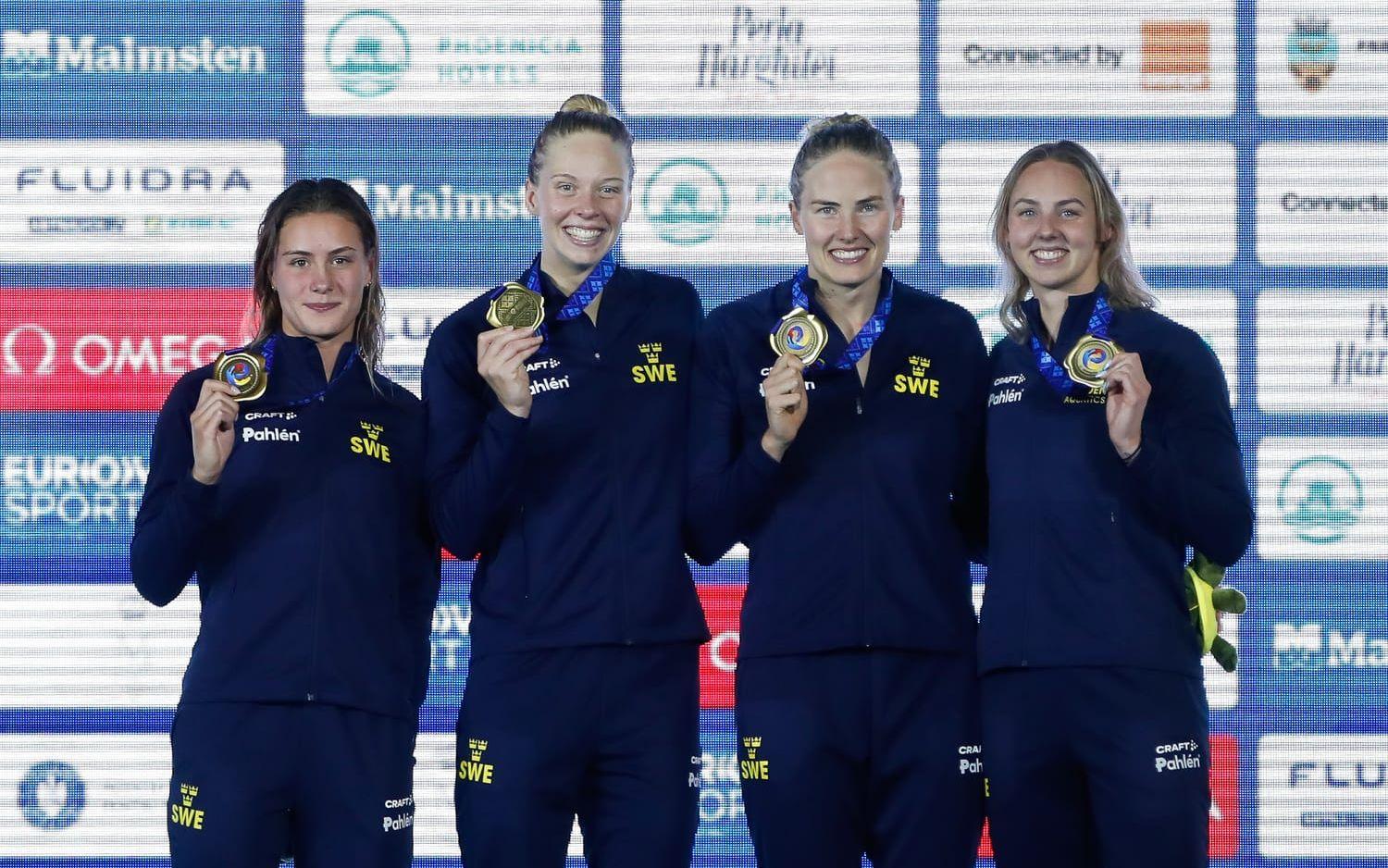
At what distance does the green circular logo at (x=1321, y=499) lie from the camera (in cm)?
542

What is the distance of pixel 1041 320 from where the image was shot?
138 inches

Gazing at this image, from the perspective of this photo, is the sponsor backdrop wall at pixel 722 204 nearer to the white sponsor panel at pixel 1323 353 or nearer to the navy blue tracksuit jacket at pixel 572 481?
the white sponsor panel at pixel 1323 353

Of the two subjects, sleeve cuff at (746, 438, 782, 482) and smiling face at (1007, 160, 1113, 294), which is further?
smiling face at (1007, 160, 1113, 294)

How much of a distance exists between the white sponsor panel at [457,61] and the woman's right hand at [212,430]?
7.91 feet

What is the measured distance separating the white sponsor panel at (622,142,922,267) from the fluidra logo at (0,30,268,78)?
1.28m

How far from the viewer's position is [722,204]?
546 cm

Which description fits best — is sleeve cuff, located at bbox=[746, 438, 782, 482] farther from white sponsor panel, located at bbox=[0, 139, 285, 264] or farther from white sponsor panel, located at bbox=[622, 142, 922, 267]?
white sponsor panel, located at bbox=[0, 139, 285, 264]

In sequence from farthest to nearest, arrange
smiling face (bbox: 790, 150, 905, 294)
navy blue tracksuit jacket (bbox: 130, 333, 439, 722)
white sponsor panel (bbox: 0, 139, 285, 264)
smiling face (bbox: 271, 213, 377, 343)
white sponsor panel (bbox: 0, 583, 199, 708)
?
white sponsor panel (bbox: 0, 139, 285, 264) → white sponsor panel (bbox: 0, 583, 199, 708) → smiling face (bbox: 271, 213, 377, 343) → smiling face (bbox: 790, 150, 905, 294) → navy blue tracksuit jacket (bbox: 130, 333, 439, 722)

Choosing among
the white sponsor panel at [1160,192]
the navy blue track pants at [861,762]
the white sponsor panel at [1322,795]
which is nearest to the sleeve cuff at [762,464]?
the navy blue track pants at [861,762]

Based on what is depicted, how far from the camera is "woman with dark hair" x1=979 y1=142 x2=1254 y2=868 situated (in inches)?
125

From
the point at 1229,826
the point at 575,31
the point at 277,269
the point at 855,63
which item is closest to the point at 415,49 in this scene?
the point at 575,31

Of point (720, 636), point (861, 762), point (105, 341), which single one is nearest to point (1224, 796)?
point (720, 636)

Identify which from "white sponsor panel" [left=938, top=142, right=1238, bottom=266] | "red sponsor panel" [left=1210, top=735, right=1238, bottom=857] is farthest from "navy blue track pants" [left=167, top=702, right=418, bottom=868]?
→ "red sponsor panel" [left=1210, top=735, right=1238, bottom=857]

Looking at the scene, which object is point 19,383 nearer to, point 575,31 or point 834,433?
point 575,31
